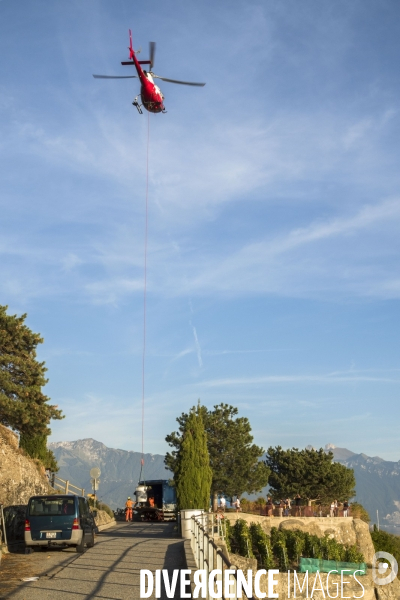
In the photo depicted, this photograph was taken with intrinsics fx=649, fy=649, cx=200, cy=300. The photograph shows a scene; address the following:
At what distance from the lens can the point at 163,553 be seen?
19.2 meters

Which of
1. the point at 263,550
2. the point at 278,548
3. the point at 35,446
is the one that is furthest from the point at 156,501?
the point at 263,550

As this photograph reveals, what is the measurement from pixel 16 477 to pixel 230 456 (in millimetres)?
45097

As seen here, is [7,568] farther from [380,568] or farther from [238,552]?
[380,568]

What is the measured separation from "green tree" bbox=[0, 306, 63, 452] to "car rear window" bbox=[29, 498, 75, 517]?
11.2 m

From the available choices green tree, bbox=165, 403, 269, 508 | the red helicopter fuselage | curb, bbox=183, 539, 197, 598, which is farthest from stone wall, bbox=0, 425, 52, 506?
green tree, bbox=165, 403, 269, 508

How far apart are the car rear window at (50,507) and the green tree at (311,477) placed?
66.8 metres

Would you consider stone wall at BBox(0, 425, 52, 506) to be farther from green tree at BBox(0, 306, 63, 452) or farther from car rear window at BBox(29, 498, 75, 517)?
car rear window at BBox(29, 498, 75, 517)

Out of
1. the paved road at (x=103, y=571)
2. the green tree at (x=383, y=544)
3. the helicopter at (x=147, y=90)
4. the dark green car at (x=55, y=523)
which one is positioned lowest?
the green tree at (x=383, y=544)

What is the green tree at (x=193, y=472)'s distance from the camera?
2998 centimetres

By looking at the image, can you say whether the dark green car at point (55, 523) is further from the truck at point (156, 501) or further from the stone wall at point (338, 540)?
the truck at point (156, 501)

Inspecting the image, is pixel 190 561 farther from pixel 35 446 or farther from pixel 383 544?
pixel 383 544

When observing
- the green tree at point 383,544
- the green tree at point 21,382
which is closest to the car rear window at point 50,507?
the green tree at point 21,382

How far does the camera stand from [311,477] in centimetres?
8344

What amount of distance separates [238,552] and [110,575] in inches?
728
